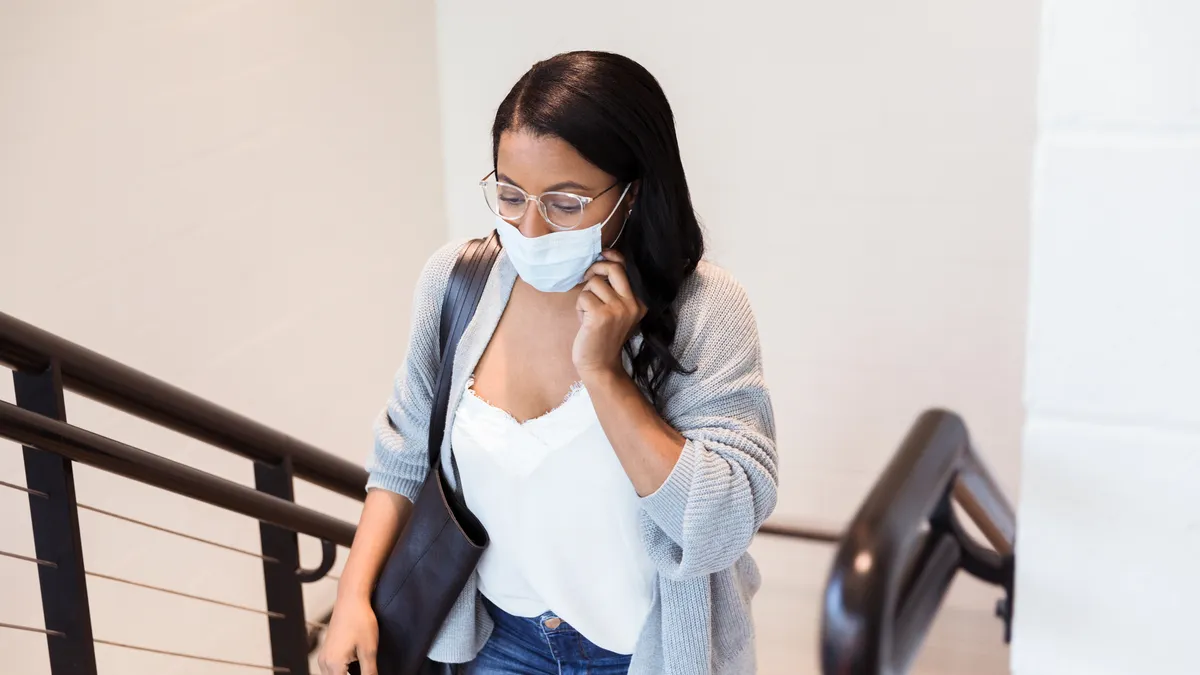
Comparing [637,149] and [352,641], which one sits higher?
[637,149]

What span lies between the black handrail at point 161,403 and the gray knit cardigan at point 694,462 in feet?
1.43

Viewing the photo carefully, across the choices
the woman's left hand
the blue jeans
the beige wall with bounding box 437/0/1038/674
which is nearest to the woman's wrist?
the woman's left hand

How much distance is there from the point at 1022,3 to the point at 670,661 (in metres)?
2.53

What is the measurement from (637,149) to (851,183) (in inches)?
89.0

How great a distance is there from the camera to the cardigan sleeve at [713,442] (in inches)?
62.1

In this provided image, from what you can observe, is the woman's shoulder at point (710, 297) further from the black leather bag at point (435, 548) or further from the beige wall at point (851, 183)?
the beige wall at point (851, 183)

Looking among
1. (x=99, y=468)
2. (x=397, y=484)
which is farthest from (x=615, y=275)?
(x=99, y=468)

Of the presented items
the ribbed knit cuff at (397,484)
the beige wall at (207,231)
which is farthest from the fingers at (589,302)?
the beige wall at (207,231)

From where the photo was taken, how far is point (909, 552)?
47cm

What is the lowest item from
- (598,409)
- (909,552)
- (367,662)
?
(367,662)

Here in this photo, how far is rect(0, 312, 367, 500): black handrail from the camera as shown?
5.87ft

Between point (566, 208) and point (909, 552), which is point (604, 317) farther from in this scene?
point (909, 552)

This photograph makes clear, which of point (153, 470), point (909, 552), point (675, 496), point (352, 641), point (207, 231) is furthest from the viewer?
point (207, 231)

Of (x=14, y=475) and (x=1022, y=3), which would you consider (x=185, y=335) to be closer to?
(x=14, y=475)
